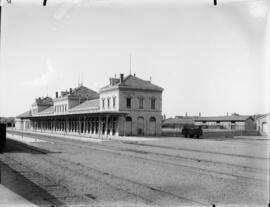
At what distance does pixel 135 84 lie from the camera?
41844mm

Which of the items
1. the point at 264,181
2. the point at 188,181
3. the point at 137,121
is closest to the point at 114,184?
the point at 188,181

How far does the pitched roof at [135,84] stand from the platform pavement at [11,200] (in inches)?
1316

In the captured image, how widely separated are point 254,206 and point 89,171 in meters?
6.05

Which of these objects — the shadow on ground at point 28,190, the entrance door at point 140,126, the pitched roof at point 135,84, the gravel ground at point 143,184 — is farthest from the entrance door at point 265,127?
the shadow on ground at point 28,190

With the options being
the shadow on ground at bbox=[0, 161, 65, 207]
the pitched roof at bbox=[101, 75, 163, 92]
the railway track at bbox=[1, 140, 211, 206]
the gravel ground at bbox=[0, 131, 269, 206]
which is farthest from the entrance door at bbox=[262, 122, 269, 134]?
the shadow on ground at bbox=[0, 161, 65, 207]

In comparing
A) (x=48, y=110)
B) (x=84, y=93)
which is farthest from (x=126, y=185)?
(x=48, y=110)

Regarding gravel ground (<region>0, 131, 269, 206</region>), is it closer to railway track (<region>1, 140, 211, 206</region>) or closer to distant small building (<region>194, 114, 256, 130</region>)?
railway track (<region>1, 140, 211, 206</region>)

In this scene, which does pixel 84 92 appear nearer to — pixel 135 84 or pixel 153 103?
pixel 135 84

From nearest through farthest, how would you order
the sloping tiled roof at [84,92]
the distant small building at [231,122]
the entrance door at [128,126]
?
the entrance door at [128,126]
the sloping tiled roof at [84,92]
the distant small building at [231,122]

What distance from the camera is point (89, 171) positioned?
11258 mm

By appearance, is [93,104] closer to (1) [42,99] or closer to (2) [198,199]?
(1) [42,99]

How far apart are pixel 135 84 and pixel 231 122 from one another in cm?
3854

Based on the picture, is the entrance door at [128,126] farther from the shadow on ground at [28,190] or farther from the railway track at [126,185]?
the shadow on ground at [28,190]

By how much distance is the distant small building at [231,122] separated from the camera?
228 ft
